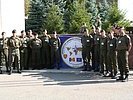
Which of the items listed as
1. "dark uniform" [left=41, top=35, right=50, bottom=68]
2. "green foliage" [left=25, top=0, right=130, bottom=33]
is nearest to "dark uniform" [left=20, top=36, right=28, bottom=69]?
"dark uniform" [left=41, top=35, right=50, bottom=68]

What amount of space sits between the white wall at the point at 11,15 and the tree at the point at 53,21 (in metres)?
3.71

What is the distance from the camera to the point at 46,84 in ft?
50.3

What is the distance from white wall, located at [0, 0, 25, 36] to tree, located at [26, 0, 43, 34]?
5421 mm

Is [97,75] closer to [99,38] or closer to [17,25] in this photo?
[99,38]

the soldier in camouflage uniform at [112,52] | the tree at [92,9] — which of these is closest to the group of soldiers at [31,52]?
the soldier in camouflage uniform at [112,52]

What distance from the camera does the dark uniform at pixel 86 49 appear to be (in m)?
18.3

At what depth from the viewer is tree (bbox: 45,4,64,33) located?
36344mm

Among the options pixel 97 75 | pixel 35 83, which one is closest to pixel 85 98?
pixel 35 83

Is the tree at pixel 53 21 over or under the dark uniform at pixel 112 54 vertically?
over

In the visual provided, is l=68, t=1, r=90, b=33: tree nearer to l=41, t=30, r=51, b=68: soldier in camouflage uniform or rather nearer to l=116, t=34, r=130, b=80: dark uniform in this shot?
l=41, t=30, r=51, b=68: soldier in camouflage uniform

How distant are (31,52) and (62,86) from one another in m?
5.03

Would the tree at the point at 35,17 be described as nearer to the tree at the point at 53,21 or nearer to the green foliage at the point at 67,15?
the green foliage at the point at 67,15

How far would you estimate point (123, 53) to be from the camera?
15633 millimetres

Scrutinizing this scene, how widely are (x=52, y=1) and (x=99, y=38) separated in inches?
875
